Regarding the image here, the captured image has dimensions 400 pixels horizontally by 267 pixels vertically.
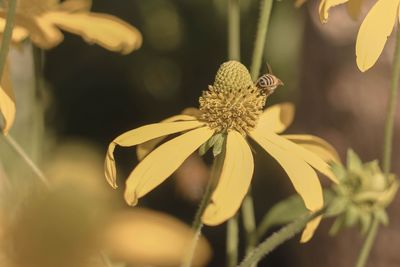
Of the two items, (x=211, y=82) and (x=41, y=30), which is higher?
(x=41, y=30)

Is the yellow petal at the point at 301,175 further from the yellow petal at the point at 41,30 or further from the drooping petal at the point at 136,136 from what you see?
the yellow petal at the point at 41,30

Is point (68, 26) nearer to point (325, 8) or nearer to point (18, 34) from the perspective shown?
point (18, 34)

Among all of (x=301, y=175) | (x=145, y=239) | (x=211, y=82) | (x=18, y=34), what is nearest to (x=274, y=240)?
(x=301, y=175)

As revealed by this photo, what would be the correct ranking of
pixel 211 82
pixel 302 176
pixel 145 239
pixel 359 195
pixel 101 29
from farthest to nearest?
pixel 211 82, pixel 101 29, pixel 359 195, pixel 302 176, pixel 145 239

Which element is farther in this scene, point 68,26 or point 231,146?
point 68,26

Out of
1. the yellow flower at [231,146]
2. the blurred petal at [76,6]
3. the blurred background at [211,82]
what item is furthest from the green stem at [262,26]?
the blurred background at [211,82]

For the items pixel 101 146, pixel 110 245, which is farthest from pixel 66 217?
pixel 101 146

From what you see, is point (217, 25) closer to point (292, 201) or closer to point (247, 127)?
point (292, 201)
